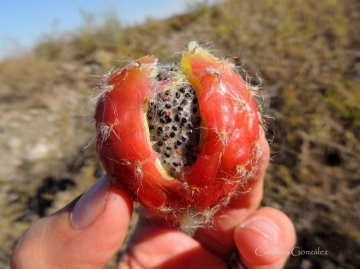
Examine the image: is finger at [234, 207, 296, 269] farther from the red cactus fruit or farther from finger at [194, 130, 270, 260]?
the red cactus fruit

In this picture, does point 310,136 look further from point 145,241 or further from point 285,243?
point 145,241

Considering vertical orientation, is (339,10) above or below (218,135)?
below

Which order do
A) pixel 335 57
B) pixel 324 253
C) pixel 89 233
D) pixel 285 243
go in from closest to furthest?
1. pixel 89 233
2. pixel 285 243
3. pixel 324 253
4. pixel 335 57

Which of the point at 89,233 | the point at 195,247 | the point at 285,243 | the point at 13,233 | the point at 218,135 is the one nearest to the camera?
the point at 218,135

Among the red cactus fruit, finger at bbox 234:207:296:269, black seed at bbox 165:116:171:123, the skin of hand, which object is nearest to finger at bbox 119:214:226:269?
the skin of hand

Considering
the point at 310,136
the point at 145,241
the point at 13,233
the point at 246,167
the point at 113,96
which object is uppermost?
the point at 113,96

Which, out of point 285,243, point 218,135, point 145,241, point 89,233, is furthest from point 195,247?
point 218,135

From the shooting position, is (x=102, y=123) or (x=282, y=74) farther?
(x=282, y=74)

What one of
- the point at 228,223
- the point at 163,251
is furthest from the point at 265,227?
the point at 163,251
